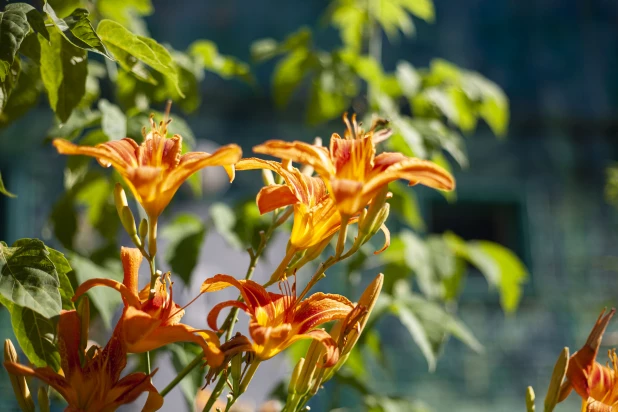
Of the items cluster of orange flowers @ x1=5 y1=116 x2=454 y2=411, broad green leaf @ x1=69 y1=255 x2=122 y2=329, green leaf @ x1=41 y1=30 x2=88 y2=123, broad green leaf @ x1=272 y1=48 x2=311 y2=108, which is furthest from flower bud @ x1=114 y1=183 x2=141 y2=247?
broad green leaf @ x1=272 y1=48 x2=311 y2=108

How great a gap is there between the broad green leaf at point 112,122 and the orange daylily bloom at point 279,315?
408 millimetres

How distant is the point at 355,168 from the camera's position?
0.60 m

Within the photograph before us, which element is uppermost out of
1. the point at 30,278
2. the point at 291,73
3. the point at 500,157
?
the point at 500,157

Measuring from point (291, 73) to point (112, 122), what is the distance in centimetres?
65

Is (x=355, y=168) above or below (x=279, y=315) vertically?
above

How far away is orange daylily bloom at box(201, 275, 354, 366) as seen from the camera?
1.78ft

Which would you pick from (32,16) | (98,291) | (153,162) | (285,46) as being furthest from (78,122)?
(285,46)

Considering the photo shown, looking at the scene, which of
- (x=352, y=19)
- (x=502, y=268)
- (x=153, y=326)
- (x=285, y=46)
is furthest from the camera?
(x=352, y=19)

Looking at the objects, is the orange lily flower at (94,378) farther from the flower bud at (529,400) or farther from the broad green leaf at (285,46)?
the broad green leaf at (285,46)

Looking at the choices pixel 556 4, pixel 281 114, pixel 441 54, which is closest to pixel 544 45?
pixel 556 4

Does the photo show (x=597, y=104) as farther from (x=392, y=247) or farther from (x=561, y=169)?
(x=392, y=247)

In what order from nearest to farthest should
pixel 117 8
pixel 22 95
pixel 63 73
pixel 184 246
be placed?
pixel 63 73 → pixel 22 95 → pixel 184 246 → pixel 117 8

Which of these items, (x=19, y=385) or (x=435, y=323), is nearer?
(x=19, y=385)

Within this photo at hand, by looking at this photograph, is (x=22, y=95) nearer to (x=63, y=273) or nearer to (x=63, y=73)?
(x=63, y=73)
